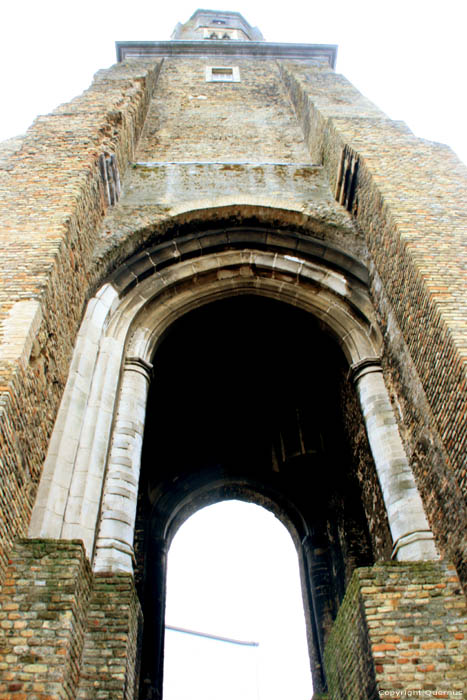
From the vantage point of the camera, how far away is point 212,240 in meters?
7.85

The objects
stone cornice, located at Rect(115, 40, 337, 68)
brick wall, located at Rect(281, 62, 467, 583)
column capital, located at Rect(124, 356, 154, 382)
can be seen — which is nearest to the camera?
brick wall, located at Rect(281, 62, 467, 583)

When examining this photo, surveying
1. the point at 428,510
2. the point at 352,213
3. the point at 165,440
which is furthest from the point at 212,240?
the point at 428,510

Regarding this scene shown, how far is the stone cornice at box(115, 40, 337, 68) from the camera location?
14958mm

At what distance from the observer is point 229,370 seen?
31.4 feet

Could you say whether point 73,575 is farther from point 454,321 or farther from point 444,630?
point 454,321

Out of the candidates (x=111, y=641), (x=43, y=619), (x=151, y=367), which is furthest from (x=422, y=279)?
(x=43, y=619)

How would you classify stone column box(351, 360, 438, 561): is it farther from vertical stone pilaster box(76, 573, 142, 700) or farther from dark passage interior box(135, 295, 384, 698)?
vertical stone pilaster box(76, 573, 142, 700)

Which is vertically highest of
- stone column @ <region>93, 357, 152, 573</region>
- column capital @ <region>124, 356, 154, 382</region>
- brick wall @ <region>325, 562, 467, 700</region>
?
column capital @ <region>124, 356, 154, 382</region>

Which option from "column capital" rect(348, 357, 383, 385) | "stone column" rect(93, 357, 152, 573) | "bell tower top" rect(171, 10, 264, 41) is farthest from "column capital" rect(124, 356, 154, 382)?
"bell tower top" rect(171, 10, 264, 41)

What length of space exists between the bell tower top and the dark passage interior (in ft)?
56.0

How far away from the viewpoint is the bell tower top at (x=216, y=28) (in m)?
22.7

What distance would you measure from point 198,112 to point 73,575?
10.1 metres

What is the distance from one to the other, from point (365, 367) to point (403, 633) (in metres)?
3.05

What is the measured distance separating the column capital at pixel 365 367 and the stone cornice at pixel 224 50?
10933 mm
